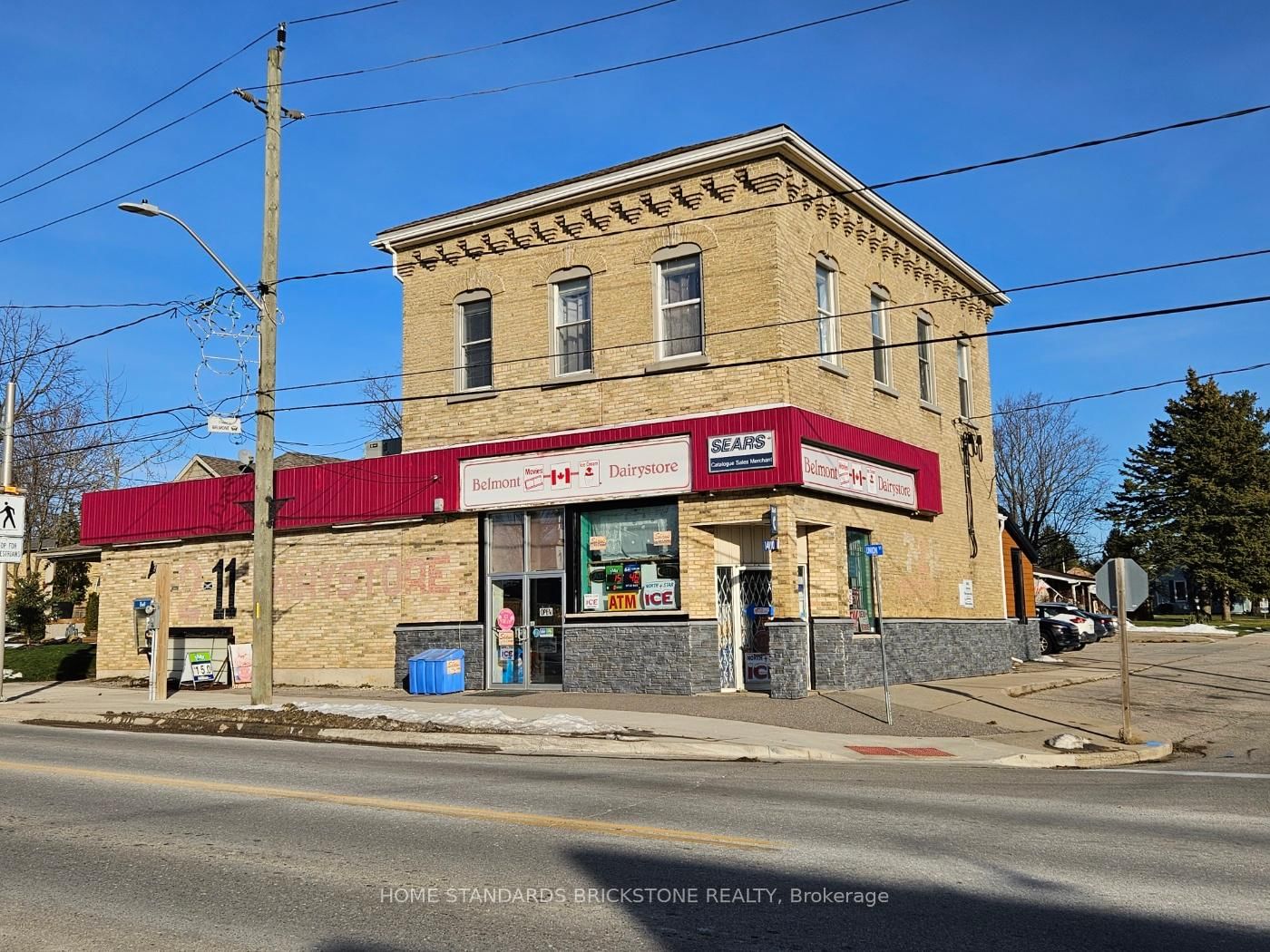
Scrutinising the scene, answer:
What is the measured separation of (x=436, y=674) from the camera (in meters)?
20.8

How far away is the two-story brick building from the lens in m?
19.1

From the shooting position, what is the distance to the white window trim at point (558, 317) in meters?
21.0

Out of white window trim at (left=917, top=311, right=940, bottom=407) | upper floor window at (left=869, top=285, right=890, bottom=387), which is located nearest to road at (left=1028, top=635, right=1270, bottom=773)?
white window trim at (left=917, top=311, right=940, bottom=407)

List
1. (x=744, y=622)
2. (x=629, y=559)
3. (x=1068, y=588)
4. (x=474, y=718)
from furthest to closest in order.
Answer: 1. (x=1068, y=588)
2. (x=629, y=559)
3. (x=744, y=622)
4. (x=474, y=718)

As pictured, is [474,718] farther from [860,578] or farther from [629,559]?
[860,578]

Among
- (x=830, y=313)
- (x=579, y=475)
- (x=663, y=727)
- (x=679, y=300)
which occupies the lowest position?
(x=663, y=727)

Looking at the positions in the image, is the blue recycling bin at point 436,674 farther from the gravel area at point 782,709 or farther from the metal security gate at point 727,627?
the metal security gate at point 727,627

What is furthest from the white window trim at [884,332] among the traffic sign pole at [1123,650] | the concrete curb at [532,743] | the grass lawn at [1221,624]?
the grass lawn at [1221,624]

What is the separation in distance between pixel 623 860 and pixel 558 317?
1595 centimetres

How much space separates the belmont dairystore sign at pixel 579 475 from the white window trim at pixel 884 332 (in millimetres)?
5805

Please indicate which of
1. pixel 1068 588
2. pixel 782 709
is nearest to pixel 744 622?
pixel 782 709

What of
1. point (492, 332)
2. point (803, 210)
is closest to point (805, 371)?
point (803, 210)

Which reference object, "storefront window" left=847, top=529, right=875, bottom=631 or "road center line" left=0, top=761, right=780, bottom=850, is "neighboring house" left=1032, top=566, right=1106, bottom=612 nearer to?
"storefront window" left=847, top=529, right=875, bottom=631

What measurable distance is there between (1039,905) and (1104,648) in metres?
Result: 36.9
